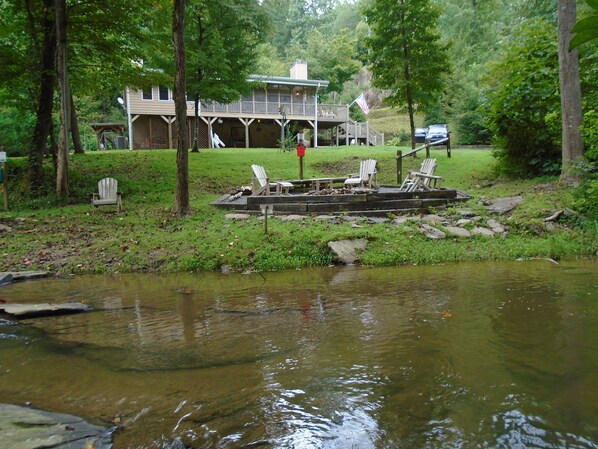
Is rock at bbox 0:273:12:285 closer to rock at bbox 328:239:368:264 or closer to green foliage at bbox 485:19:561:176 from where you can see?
rock at bbox 328:239:368:264

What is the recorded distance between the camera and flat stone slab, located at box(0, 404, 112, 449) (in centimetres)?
266

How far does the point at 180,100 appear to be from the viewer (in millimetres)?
10961

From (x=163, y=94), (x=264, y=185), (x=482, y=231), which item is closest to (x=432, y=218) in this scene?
(x=482, y=231)

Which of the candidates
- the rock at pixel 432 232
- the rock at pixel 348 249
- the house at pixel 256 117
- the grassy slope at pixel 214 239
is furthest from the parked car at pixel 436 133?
the rock at pixel 348 249

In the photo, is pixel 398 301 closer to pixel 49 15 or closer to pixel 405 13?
pixel 49 15

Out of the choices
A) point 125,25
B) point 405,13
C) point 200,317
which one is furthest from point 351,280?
point 405,13

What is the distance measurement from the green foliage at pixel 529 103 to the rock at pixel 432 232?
626 centimetres

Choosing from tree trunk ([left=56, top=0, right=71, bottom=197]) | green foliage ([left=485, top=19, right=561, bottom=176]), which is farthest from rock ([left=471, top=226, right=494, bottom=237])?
tree trunk ([left=56, top=0, right=71, bottom=197])

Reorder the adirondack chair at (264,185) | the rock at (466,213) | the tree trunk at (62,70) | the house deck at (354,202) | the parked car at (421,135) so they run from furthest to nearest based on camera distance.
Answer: the parked car at (421,135)
the tree trunk at (62,70)
the adirondack chair at (264,185)
the house deck at (354,202)
the rock at (466,213)

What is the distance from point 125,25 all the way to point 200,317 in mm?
13188

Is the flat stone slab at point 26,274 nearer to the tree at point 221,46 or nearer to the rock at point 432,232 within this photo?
the rock at point 432,232

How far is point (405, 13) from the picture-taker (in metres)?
18.5

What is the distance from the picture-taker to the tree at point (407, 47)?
18.4 m

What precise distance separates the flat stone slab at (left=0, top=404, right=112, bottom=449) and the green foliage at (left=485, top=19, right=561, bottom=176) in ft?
45.2
